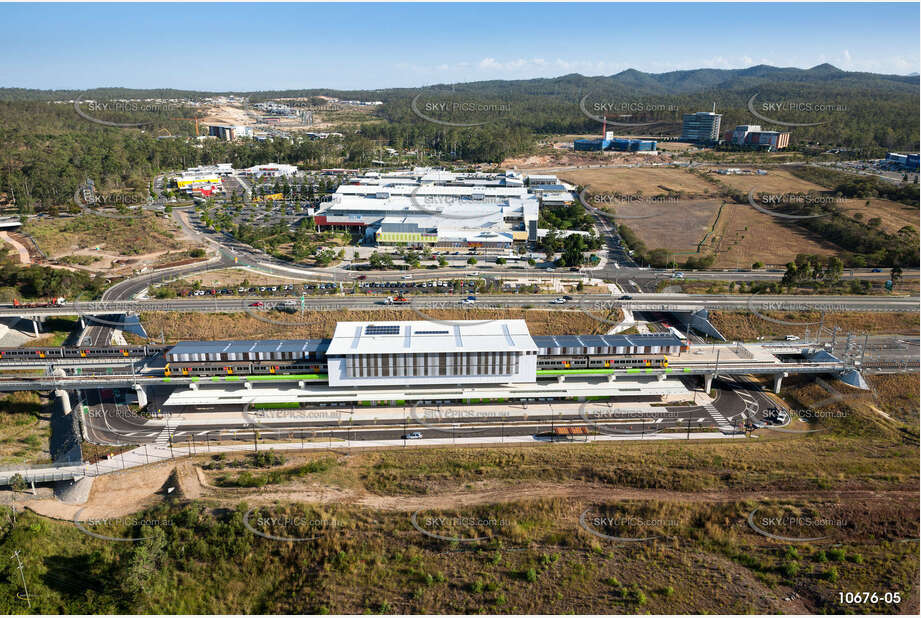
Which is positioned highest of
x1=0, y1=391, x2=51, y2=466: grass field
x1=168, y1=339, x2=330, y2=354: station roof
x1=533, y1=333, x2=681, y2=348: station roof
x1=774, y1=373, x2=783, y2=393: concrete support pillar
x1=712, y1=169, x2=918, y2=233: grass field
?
x1=712, y1=169, x2=918, y2=233: grass field

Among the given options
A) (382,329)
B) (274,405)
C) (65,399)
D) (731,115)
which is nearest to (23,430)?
(65,399)

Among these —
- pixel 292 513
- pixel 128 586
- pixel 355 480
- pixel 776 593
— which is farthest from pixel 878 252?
pixel 128 586

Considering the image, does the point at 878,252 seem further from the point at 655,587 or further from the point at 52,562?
the point at 52,562

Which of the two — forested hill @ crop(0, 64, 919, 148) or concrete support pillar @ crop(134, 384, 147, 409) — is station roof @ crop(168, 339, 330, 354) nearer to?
concrete support pillar @ crop(134, 384, 147, 409)

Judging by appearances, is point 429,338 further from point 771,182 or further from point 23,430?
point 771,182

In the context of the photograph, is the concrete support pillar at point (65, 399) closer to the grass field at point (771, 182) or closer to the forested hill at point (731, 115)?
the grass field at point (771, 182)

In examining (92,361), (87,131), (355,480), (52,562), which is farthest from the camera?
(87,131)

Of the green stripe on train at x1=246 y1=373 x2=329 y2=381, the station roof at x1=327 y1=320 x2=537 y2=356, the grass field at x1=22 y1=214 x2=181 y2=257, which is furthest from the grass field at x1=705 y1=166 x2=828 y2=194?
the grass field at x1=22 y1=214 x2=181 y2=257
